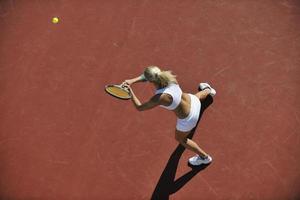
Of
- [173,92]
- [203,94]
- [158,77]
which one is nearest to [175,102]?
[173,92]

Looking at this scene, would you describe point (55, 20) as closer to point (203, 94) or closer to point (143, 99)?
point (143, 99)

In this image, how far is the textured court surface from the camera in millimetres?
5715

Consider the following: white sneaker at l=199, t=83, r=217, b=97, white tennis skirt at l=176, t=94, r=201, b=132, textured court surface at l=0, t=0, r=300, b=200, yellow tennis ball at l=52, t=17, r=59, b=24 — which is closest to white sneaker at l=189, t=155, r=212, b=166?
textured court surface at l=0, t=0, r=300, b=200

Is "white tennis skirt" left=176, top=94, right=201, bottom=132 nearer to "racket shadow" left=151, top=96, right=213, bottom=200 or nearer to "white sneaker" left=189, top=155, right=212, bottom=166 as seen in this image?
"white sneaker" left=189, top=155, right=212, bottom=166

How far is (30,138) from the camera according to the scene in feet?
20.6

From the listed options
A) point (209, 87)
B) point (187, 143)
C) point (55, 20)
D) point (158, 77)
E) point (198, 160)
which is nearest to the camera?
point (158, 77)

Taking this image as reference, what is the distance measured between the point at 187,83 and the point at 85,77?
1765 millimetres

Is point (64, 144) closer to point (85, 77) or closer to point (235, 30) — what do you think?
point (85, 77)

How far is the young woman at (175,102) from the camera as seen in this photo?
4773mm

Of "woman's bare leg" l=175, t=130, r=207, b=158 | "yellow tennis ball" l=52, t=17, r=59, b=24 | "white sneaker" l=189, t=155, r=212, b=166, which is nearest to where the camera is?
"woman's bare leg" l=175, t=130, r=207, b=158

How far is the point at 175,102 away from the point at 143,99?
1.49 m

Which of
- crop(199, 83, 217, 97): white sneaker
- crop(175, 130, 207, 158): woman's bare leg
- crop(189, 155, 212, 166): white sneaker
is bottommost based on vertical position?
crop(189, 155, 212, 166): white sneaker

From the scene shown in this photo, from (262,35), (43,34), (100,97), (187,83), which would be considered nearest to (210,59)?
(187,83)

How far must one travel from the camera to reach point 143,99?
20.6 feet
